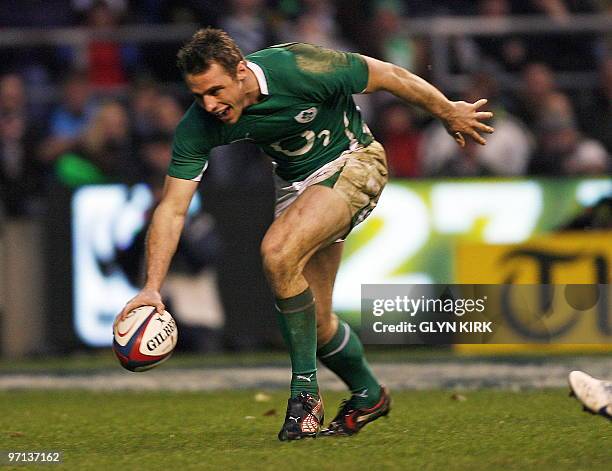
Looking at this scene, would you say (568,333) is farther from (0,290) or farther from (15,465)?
(15,465)

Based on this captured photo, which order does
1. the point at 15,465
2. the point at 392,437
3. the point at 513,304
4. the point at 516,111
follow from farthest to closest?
the point at 516,111 < the point at 513,304 < the point at 392,437 < the point at 15,465

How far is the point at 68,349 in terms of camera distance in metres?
12.1

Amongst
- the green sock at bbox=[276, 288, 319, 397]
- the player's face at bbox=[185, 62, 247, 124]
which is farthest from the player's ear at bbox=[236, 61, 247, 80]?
the green sock at bbox=[276, 288, 319, 397]

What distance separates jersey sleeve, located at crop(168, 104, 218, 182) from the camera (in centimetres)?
663

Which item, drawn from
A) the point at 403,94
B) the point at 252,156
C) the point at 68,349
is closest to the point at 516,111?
the point at 252,156

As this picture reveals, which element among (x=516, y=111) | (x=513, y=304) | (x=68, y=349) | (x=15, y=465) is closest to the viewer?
(x=15, y=465)

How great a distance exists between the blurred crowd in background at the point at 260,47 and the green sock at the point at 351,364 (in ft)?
16.8

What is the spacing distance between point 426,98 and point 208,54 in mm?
1153

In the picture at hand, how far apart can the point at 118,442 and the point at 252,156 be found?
6.10 meters

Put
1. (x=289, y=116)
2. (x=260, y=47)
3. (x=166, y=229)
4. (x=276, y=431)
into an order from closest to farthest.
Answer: (x=166, y=229) → (x=289, y=116) → (x=276, y=431) → (x=260, y=47)

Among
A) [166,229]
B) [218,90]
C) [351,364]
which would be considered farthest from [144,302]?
[351,364]

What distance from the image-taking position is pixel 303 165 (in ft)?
22.7

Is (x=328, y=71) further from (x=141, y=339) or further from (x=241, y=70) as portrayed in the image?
(x=141, y=339)

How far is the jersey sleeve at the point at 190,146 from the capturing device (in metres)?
6.63
